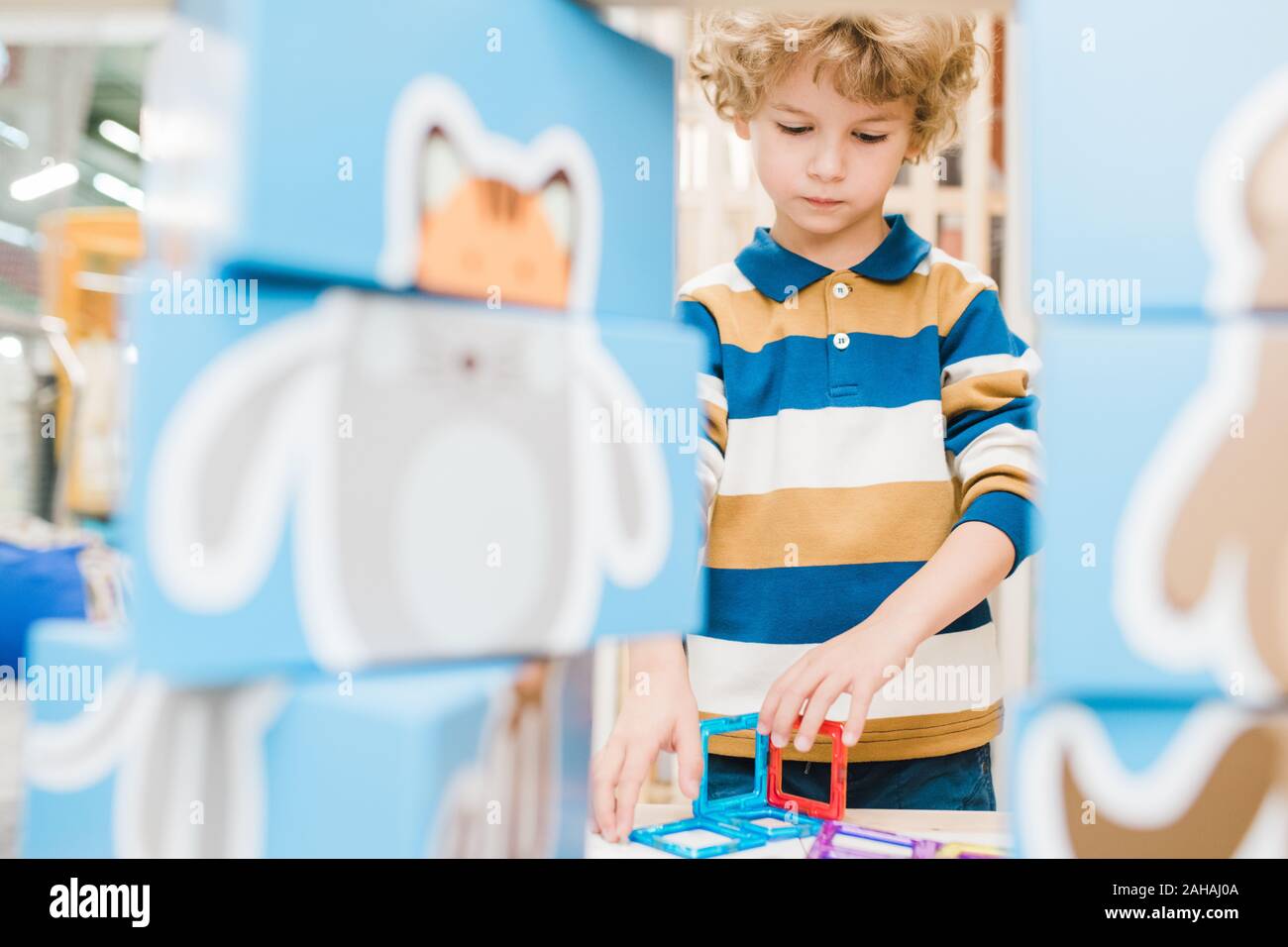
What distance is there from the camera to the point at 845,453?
1.08 meters

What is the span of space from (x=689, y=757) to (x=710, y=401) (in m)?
0.37

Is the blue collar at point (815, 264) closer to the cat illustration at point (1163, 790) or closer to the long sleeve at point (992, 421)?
the long sleeve at point (992, 421)

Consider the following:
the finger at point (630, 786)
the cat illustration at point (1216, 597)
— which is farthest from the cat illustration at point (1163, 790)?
the finger at point (630, 786)

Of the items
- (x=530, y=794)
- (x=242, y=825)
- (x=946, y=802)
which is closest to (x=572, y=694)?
(x=530, y=794)

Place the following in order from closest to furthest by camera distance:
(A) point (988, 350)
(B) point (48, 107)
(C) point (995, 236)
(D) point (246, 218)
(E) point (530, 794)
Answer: (D) point (246, 218)
(E) point (530, 794)
(A) point (988, 350)
(B) point (48, 107)
(C) point (995, 236)

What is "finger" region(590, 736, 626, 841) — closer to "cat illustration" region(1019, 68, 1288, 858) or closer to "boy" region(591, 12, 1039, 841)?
"boy" region(591, 12, 1039, 841)

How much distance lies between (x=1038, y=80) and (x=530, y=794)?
487mm

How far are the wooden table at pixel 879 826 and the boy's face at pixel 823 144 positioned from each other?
528 millimetres

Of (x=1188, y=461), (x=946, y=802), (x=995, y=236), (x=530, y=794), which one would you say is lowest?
(x=946, y=802)

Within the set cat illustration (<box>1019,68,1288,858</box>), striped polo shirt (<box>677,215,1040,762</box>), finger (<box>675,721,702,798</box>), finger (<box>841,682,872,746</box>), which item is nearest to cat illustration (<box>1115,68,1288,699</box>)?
cat illustration (<box>1019,68,1288,858</box>)

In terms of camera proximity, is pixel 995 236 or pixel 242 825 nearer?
pixel 242 825

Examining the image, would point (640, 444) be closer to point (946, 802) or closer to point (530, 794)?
point (530, 794)

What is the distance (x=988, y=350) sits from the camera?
1.04 metres

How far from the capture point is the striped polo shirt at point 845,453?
3.49ft
